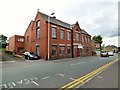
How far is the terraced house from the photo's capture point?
2997 centimetres

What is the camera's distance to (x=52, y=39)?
31.0 meters

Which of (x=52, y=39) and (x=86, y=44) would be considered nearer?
(x=52, y=39)

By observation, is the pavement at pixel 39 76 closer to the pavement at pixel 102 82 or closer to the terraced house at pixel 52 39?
the pavement at pixel 102 82

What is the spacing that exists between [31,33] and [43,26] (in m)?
6.76

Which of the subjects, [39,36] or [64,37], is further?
[64,37]

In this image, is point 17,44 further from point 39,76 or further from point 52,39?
point 39,76

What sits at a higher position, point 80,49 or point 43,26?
point 43,26

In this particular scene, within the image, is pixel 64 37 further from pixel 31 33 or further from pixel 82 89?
pixel 82 89

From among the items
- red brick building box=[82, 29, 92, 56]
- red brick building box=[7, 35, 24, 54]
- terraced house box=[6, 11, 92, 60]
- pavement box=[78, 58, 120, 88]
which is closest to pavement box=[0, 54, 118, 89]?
pavement box=[78, 58, 120, 88]

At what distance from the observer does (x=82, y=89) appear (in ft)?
20.5

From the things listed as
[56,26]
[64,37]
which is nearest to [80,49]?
[64,37]

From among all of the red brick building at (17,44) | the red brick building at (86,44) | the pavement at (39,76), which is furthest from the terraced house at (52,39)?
the pavement at (39,76)

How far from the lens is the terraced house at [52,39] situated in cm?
2997

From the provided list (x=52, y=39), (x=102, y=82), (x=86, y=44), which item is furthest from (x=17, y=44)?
(x=102, y=82)
